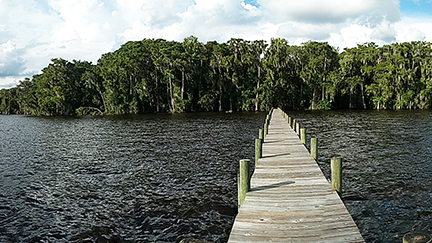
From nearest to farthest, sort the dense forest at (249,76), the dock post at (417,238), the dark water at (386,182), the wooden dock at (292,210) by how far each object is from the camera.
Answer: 1. the dock post at (417,238)
2. the wooden dock at (292,210)
3. the dark water at (386,182)
4. the dense forest at (249,76)

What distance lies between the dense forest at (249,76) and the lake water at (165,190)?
46.4m

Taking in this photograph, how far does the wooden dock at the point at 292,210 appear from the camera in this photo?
20.7 ft

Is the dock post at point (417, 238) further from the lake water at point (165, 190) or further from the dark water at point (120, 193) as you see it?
the dark water at point (120, 193)

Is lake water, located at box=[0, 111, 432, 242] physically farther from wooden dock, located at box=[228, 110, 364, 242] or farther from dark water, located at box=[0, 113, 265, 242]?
wooden dock, located at box=[228, 110, 364, 242]

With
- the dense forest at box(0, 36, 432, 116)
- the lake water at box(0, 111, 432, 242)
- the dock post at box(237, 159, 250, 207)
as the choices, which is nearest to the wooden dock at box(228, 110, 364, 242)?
the dock post at box(237, 159, 250, 207)

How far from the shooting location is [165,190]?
12.9 m

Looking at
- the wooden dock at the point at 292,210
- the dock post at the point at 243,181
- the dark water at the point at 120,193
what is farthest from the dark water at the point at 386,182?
the dark water at the point at 120,193

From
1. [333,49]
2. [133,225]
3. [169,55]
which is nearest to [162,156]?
[133,225]

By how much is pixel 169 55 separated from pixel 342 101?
4023cm

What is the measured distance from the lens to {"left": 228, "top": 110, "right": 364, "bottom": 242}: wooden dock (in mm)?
6324

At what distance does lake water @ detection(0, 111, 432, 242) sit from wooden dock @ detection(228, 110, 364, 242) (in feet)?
5.16

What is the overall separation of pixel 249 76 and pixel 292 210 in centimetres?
6468

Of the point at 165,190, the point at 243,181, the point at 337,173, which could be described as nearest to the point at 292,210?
the point at 243,181

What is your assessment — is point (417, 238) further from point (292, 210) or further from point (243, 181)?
point (243, 181)
